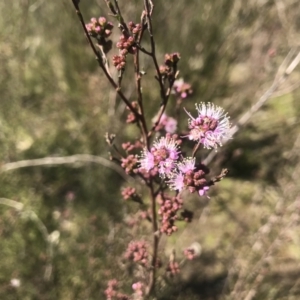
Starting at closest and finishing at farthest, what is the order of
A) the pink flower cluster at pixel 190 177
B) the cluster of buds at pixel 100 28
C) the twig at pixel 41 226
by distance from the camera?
1. the pink flower cluster at pixel 190 177
2. the cluster of buds at pixel 100 28
3. the twig at pixel 41 226

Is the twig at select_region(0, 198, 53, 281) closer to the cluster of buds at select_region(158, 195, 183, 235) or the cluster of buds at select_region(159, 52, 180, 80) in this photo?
the cluster of buds at select_region(158, 195, 183, 235)

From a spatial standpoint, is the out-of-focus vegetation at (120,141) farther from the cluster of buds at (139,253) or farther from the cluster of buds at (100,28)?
the cluster of buds at (100,28)

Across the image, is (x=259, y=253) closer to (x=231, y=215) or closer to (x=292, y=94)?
(x=231, y=215)

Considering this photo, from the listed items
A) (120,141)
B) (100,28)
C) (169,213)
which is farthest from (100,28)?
(120,141)

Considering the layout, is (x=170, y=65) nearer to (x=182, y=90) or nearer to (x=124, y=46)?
(x=124, y=46)

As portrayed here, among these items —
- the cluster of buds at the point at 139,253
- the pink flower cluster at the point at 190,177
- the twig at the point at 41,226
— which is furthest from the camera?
the twig at the point at 41,226

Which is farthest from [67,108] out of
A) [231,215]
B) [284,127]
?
[284,127]

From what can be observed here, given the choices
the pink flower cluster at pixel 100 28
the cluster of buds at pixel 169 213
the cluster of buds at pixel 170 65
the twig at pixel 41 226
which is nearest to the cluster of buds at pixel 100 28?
the pink flower cluster at pixel 100 28

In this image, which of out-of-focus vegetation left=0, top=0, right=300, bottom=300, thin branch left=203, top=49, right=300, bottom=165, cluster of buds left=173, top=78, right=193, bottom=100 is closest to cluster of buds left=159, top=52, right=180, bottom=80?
cluster of buds left=173, top=78, right=193, bottom=100
